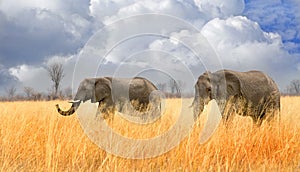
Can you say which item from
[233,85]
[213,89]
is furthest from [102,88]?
[233,85]

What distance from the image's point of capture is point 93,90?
1123 centimetres

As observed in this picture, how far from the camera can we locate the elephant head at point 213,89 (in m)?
8.30

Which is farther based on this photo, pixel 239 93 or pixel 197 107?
pixel 239 93

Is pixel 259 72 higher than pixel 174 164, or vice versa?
pixel 259 72

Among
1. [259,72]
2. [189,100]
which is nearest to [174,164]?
[189,100]

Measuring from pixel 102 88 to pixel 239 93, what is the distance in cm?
425

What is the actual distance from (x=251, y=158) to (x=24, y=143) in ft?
10.9

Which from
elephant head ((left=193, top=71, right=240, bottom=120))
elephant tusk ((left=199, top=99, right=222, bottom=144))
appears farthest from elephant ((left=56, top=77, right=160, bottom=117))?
elephant tusk ((left=199, top=99, right=222, bottom=144))

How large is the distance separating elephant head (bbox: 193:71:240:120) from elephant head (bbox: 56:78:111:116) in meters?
3.69

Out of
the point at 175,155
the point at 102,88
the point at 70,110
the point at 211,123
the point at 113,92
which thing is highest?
the point at 102,88

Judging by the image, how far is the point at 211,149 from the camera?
5398mm

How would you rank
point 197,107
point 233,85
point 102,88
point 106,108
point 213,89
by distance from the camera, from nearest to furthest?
point 197,107
point 213,89
point 233,85
point 106,108
point 102,88

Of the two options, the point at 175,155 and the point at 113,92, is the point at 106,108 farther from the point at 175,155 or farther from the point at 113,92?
the point at 175,155

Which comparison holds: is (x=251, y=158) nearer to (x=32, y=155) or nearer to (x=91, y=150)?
(x=91, y=150)
